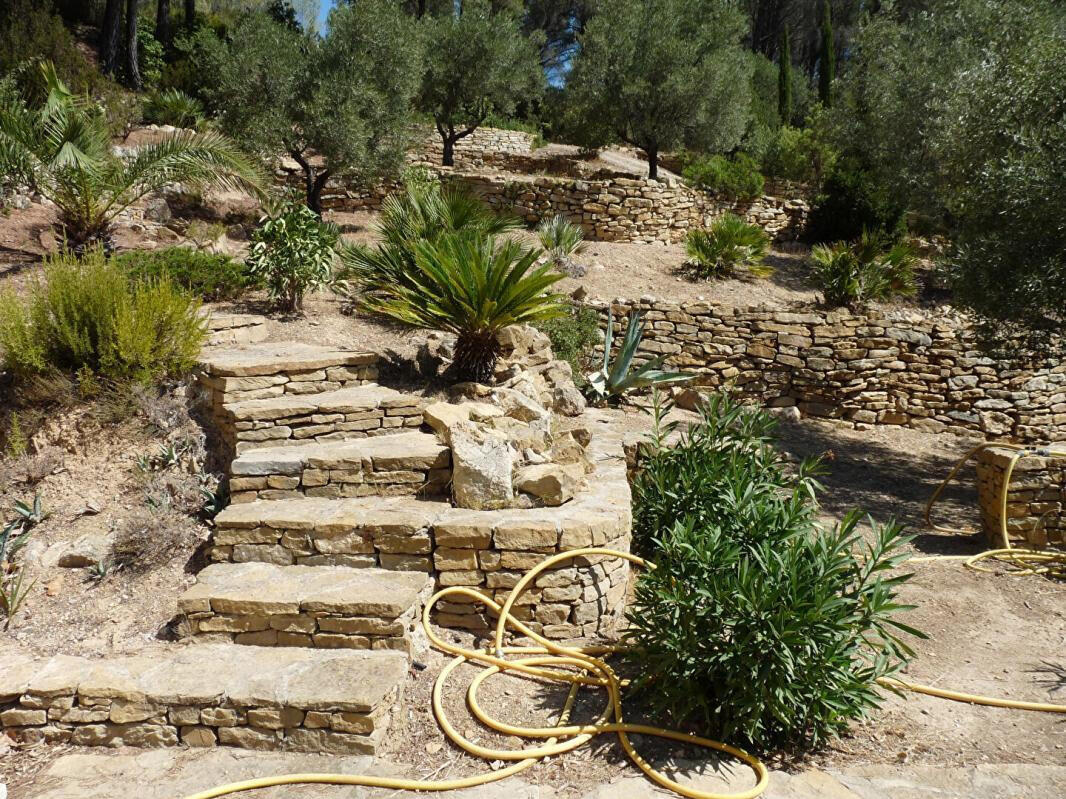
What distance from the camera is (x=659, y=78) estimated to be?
1578cm

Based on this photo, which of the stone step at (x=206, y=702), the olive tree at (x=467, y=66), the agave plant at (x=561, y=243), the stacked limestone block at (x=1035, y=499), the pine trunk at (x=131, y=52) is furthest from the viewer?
the pine trunk at (x=131, y=52)

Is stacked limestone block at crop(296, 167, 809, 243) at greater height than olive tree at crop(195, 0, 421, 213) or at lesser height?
lesser

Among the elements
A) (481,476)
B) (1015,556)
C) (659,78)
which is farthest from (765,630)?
(659,78)

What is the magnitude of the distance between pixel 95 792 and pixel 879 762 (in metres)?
3.33

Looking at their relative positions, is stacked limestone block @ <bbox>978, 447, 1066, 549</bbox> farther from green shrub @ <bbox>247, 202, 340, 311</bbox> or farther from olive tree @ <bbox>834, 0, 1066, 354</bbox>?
green shrub @ <bbox>247, 202, 340, 311</bbox>

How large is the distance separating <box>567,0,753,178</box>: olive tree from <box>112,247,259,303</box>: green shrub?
10.7m

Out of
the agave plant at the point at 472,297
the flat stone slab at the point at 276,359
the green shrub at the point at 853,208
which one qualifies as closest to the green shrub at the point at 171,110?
the flat stone slab at the point at 276,359

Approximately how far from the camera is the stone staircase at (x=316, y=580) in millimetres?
3309

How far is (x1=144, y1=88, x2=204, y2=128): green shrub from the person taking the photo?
14266 mm

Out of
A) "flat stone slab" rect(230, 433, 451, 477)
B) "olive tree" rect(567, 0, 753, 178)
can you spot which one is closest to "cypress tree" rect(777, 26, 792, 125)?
"olive tree" rect(567, 0, 753, 178)

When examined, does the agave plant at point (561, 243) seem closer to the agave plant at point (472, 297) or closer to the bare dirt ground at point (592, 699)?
the bare dirt ground at point (592, 699)

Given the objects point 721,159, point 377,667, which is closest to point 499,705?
point 377,667

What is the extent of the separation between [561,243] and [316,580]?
840cm

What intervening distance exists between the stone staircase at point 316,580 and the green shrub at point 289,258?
156cm
